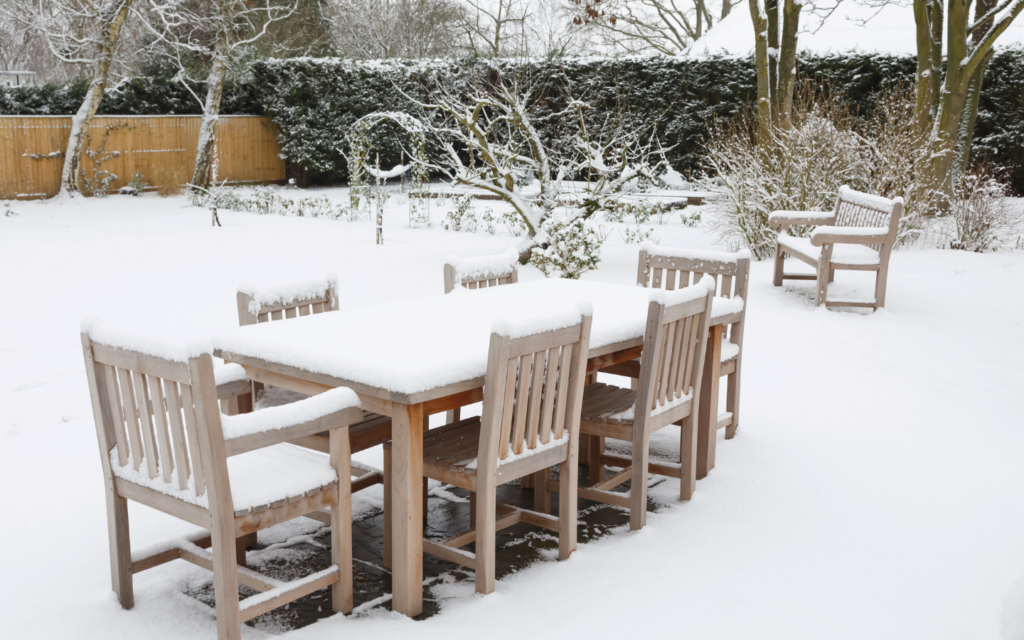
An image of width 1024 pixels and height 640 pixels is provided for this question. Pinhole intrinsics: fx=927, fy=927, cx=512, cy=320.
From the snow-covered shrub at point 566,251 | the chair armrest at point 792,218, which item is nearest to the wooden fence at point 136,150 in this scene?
the snow-covered shrub at point 566,251

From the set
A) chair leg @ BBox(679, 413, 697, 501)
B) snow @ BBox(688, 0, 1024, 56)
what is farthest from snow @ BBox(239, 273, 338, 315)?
snow @ BBox(688, 0, 1024, 56)

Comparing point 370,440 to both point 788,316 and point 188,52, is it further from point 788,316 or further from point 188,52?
point 188,52

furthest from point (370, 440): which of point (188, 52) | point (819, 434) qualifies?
point (188, 52)

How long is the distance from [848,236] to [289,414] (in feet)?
19.6

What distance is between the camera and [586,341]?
10.2ft

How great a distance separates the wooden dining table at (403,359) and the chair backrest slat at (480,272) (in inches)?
16.9

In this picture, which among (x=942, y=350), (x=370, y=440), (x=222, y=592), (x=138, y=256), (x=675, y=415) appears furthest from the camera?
(x=138, y=256)

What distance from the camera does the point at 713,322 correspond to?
413 centimetres

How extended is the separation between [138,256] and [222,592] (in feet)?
25.7

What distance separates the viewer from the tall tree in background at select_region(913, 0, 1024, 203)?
36.1ft

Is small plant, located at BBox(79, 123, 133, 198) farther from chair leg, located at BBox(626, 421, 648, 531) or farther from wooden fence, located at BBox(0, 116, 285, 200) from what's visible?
chair leg, located at BBox(626, 421, 648, 531)

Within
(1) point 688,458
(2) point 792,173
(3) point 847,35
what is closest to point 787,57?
(2) point 792,173

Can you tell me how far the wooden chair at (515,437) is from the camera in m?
2.90

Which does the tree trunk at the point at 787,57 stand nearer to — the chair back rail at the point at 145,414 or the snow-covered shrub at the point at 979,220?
the snow-covered shrub at the point at 979,220
